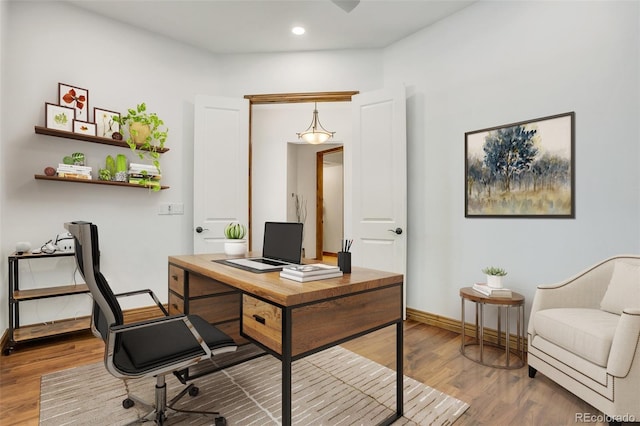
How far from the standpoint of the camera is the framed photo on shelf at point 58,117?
2.72m

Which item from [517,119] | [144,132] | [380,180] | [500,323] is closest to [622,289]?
[500,323]

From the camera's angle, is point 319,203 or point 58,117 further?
point 319,203

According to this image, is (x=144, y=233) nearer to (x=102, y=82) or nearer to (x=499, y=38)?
(x=102, y=82)

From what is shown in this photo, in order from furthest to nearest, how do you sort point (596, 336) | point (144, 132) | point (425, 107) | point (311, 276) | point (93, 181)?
1. point (425, 107)
2. point (144, 132)
3. point (93, 181)
4. point (596, 336)
5. point (311, 276)

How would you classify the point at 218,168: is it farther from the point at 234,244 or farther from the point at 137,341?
the point at 137,341

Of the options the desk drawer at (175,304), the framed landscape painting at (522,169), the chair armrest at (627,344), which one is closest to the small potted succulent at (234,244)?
the desk drawer at (175,304)

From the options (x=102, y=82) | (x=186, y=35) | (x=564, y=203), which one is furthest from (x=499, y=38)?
(x=102, y=82)

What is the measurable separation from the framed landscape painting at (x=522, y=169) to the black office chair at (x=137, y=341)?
2364 millimetres

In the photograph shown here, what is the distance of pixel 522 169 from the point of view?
8.50 feet

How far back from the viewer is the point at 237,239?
242cm

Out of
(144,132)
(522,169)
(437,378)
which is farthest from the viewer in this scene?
(144,132)

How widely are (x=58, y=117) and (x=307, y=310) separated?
288cm

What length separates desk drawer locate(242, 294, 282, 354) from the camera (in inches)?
50.2

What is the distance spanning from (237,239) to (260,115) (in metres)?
3.82
